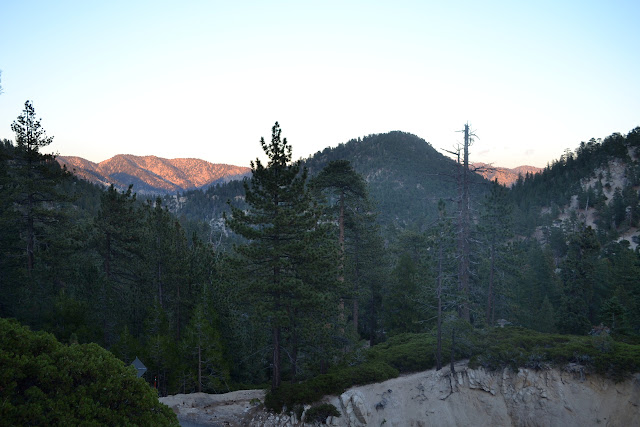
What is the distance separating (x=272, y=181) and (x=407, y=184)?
111m

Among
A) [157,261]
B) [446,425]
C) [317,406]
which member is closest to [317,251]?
[317,406]

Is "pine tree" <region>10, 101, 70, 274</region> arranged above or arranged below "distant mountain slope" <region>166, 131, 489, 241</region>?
below

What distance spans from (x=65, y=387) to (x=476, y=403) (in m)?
17.3

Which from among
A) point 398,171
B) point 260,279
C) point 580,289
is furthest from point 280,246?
point 398,171

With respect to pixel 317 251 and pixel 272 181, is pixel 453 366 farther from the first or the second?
pixel 272 181

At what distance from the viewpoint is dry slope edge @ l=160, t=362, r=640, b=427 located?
1680cm

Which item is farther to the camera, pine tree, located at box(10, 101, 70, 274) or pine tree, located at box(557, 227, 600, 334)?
pine tree, located at box(557, 227, 600, 334)

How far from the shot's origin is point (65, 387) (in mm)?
7367

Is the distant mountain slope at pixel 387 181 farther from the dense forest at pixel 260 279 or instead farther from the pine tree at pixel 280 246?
Result: the pine tree at pixel 280 246

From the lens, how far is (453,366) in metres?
18.5

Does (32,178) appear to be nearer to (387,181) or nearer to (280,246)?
(280,246)

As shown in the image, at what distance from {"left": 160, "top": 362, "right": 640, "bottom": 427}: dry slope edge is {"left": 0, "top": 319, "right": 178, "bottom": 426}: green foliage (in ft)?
33.3

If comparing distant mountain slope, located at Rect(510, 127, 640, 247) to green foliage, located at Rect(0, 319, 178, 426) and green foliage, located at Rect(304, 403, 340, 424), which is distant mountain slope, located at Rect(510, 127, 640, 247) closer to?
green foliage, located at Rect(304, 403, 340, 424)

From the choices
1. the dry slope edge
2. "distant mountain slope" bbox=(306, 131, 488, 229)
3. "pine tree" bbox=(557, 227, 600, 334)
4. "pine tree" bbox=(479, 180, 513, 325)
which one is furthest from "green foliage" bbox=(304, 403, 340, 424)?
"distant mountain slope" bbox=(306, 131, 488, 229)
